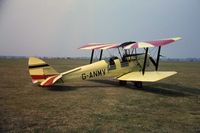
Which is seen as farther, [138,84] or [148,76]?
[138,84]

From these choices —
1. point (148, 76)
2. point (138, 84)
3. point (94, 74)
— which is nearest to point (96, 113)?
point (148, 76)

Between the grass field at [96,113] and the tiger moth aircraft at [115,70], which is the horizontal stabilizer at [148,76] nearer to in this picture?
the tiger moth aircraft at [115,70]

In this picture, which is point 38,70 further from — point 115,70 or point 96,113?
point 96,113

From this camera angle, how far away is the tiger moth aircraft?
12797 mm

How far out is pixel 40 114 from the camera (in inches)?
298

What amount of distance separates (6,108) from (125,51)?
8.58 metres

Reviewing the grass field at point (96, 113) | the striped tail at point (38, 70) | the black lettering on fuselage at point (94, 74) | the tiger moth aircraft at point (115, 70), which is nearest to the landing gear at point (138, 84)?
the tiger moth aircraft at point (115, 70)

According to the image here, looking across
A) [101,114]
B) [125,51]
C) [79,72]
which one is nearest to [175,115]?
[101,114]

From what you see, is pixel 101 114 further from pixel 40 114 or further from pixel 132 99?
pixel 132 99

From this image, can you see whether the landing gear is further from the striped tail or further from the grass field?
the striped tail

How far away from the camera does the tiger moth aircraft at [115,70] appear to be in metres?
12.8

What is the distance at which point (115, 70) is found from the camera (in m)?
14.8

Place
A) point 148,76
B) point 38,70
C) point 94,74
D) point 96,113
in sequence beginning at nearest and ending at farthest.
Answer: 1. point 96,113
2. point 38,70
3. point 148,76
4. point 94,74

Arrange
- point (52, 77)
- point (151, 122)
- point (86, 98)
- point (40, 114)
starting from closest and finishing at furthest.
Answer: point (151, 122), point (40, 114), point (86, 98), point (52, 77)
